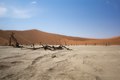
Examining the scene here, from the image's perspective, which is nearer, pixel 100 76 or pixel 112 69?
pixel 100 76

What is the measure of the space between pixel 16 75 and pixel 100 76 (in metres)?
2.54

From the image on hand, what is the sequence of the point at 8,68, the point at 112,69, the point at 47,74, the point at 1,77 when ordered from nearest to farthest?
the point at 1,77 → the point at 47,74 → the point at 8,68 → the point at 112,69

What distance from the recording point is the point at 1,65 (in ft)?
21.9

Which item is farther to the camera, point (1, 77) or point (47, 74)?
point (47, 74)

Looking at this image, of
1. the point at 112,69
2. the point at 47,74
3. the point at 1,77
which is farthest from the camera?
the point at 112,69

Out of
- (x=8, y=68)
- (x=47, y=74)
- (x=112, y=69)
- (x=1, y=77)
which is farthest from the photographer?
(x=112, y=69)

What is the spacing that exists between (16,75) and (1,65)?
115cm

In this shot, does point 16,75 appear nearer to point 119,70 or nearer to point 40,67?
point 40,67

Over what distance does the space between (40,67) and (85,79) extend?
1.84 m

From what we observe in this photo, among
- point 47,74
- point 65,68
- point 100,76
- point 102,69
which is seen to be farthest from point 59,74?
point 102,69

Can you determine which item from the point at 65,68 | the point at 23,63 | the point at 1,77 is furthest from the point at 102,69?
the point at 1,77

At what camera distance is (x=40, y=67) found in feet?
22.4

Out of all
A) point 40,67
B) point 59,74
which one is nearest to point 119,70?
point 59,74

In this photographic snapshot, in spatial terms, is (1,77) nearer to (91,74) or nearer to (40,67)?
(40,67)
